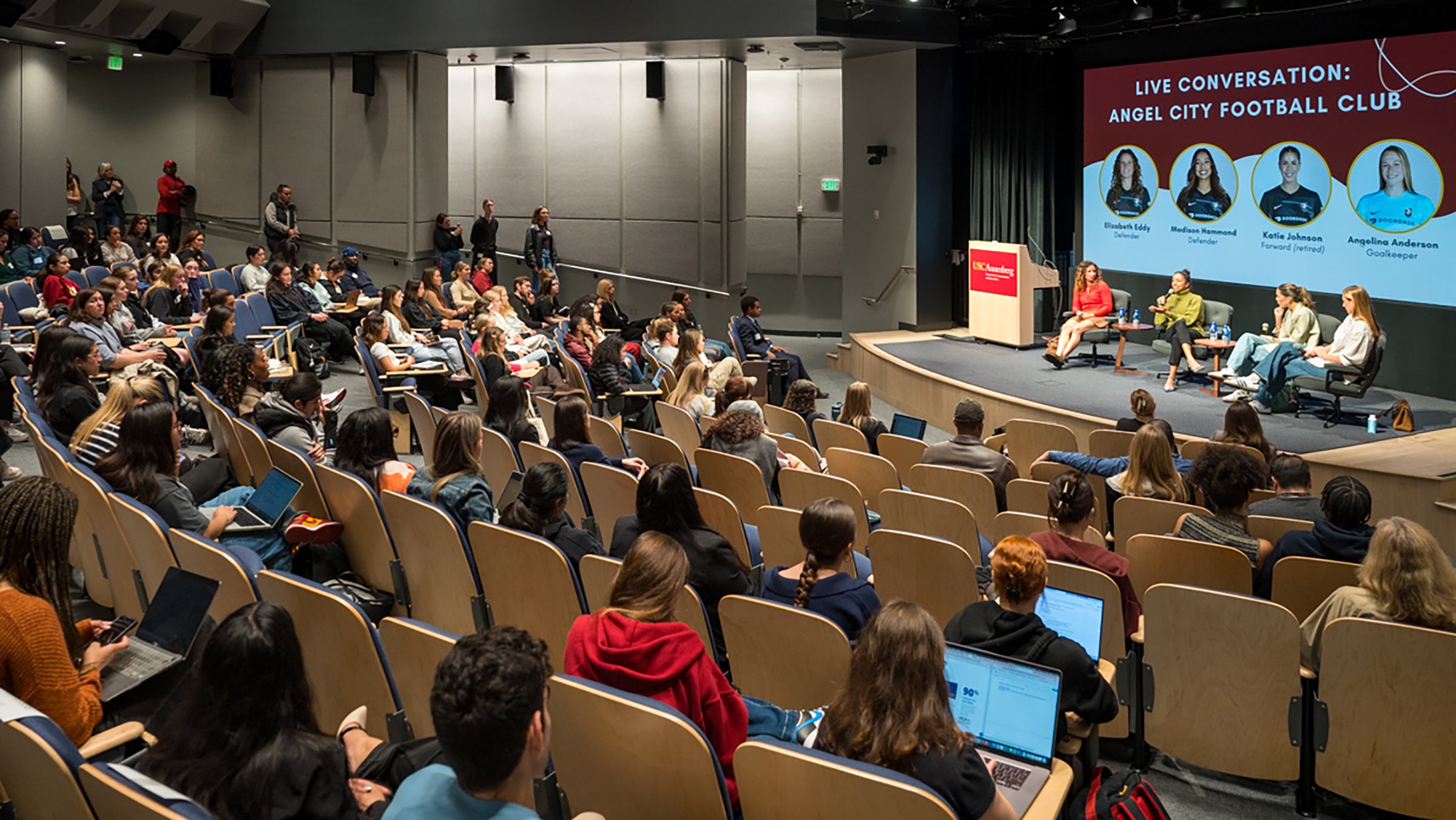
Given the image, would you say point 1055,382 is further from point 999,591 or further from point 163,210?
point 163,210

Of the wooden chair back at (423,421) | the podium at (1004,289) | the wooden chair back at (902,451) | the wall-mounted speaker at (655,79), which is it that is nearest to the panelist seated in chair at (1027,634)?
the wooden chair back at (902,451)

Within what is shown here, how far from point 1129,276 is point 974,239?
187cm

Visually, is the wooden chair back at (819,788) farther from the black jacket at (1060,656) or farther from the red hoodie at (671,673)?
the black jacket at (1060,656)

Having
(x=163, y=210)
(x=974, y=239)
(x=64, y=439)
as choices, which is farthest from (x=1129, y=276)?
(x=163, y=210)

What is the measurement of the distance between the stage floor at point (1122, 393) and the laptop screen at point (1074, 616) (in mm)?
5720

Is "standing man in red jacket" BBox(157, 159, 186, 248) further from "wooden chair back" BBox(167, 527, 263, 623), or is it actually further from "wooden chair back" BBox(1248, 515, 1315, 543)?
"wooden chair back" BBox(1248, 515, 1315, 543)

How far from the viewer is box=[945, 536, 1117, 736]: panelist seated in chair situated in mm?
3004

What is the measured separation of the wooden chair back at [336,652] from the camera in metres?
2.90

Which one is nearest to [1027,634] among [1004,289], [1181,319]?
[1181,319]

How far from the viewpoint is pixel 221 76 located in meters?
15.5

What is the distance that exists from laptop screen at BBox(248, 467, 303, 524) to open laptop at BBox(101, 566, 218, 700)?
0.99 m

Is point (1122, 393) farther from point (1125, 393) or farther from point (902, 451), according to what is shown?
point (902, 451)

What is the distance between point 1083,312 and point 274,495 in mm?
9708

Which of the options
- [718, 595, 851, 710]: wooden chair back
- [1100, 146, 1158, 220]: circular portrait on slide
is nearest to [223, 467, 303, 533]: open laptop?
[718, 595, 851, 710]: wooden chair back
